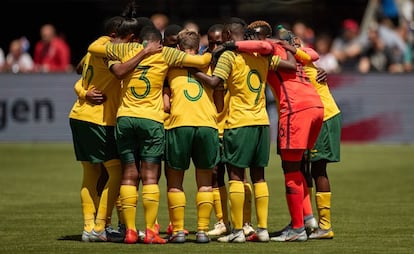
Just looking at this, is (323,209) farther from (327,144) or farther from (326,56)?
(326,56)

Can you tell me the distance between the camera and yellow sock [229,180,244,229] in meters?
11.6

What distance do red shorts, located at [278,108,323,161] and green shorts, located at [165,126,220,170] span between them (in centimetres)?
71

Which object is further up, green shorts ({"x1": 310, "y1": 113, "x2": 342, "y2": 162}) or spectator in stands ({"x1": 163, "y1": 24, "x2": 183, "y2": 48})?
spectator in stands ({"x1": 163, "y1": 24, "x2": 183, "y2": 48})

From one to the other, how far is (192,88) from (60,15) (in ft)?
62.6

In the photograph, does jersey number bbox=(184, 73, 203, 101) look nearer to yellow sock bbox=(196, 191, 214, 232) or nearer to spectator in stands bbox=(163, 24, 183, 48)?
spectator in stands bbox=(163, 24, 183, 48)

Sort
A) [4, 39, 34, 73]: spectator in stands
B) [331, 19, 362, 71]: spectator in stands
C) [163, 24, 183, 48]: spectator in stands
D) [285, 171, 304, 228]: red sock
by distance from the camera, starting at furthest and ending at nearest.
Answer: [331, 19, 362, 71]: spectator in stands, [4, 39, 34, 73]: spectator in stands, [163, 24, 183, 48]: spectator in stands, [285, 171, 304, 228]: red sock

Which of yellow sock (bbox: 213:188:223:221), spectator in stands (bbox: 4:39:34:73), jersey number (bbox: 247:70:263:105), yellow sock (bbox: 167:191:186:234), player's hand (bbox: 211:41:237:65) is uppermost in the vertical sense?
player's hand (bbox: 211:41:237:65)

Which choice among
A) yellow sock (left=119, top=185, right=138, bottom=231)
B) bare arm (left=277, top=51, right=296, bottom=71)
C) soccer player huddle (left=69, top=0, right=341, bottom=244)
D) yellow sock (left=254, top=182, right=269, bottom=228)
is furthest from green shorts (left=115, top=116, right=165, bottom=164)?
bare arm (left=277, top=51, right=296, bottom=71)

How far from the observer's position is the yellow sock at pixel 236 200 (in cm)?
1163

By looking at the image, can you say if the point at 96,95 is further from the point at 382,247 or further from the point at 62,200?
the point at 62,200

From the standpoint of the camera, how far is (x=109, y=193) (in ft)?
39.1

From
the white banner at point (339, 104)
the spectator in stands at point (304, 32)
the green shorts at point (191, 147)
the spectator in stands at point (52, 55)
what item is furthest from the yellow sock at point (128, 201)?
the spectator in stands at point (52, 55)

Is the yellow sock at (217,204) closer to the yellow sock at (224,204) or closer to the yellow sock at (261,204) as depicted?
the yellow sock at (224,204)

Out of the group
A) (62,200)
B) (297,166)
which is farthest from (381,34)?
(297,166)
